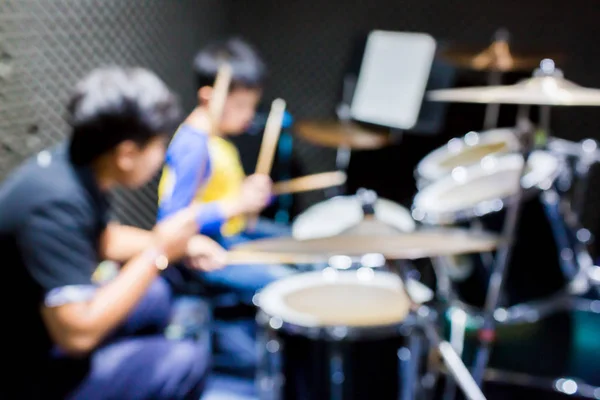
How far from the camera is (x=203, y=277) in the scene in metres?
2.39

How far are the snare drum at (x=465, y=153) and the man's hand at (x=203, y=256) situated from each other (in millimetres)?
1015

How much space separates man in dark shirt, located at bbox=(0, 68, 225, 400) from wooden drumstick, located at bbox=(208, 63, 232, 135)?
58 centimetres

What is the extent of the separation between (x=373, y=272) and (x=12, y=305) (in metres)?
1.04

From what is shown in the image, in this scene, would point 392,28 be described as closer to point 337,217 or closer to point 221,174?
point 337,217

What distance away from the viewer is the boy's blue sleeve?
231 cm

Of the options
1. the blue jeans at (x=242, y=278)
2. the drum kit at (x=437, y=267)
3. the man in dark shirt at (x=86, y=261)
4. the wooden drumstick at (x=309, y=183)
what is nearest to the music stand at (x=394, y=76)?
the wooden drumstick at (x=309, y=183)

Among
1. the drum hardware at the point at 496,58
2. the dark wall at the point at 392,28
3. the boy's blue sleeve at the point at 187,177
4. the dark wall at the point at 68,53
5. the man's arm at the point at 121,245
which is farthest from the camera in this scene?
the dark wall at the point at 392,28

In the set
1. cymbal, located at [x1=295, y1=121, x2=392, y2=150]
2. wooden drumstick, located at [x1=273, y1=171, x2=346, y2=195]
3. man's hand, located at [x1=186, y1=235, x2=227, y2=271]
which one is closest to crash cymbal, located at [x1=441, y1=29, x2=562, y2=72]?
cymbal, located at [x1=295, y1=121, x2=392, y2=150]

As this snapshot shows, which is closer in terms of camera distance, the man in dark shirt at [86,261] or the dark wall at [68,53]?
the man in dark shirt at [86,261]

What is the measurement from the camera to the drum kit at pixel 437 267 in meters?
1.51

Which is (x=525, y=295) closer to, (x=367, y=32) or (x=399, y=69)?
(x=399, y=69)

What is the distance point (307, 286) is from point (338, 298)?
3.9 inches

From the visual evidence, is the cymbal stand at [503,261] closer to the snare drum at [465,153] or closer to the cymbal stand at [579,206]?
the cymbal stand at [579,206]

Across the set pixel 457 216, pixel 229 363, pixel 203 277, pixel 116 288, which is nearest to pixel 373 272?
pixel 457 216
